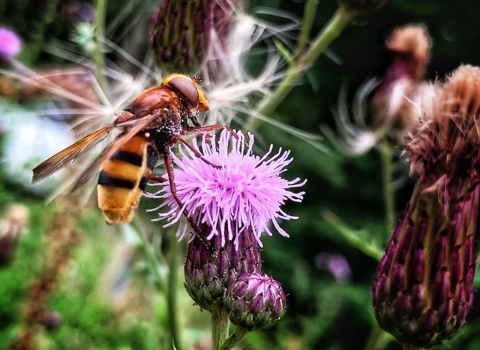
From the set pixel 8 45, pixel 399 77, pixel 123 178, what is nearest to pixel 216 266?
pixel 123 178

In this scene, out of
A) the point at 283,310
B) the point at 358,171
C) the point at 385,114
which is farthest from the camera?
the point at 358,171

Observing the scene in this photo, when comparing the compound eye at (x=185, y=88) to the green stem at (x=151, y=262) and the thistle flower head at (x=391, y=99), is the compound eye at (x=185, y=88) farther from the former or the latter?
the thistle flower head at (x=391, y=99)

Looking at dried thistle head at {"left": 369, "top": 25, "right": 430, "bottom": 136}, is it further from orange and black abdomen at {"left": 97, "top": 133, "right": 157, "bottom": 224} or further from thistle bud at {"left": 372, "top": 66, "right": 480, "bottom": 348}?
orange and black abdomen at {"left": 97, "top": 133, "right": 157, "bottom": 224}

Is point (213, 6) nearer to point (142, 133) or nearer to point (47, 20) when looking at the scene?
point (142, 133)

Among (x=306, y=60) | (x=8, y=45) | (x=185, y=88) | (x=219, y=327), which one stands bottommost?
(x=219, y=327)

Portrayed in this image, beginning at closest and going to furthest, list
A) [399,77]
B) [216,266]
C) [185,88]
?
[216,266]
[185,88]
[399,77]

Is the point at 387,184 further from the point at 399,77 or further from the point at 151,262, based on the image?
the point at 151,262

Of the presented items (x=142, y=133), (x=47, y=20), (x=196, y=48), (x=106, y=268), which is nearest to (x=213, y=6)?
(x=196, y=48)
